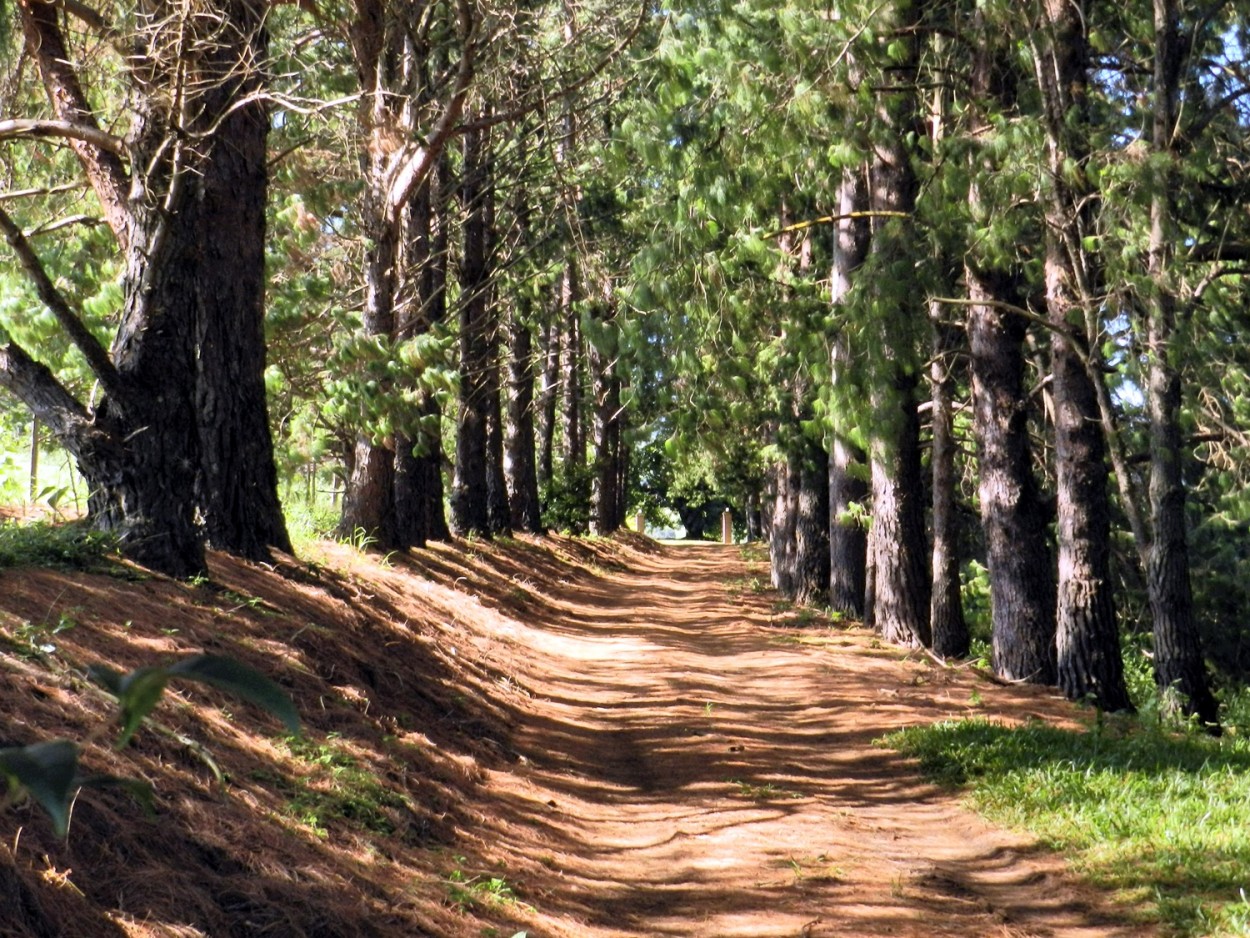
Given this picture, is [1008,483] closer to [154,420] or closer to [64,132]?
[154,420]

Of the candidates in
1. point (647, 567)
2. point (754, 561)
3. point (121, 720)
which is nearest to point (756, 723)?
point (121, 720)

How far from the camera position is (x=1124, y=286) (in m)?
11.5

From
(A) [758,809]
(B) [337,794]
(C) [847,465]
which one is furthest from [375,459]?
(B) [337,794]

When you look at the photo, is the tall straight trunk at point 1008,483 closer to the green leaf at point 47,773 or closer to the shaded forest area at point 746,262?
the shaded forest area at point 746,262

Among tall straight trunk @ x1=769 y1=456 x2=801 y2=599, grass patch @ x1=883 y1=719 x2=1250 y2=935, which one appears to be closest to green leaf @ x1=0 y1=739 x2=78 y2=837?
grass patch @ x1=883 y1=719 x2=1250 y2=935

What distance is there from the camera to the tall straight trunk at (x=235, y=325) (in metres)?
11.0

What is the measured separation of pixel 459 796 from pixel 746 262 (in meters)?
8.48

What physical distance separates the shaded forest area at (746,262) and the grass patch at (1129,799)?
2475mm

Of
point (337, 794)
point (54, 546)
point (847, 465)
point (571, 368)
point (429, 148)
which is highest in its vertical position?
point (429, 148)

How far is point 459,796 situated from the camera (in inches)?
318

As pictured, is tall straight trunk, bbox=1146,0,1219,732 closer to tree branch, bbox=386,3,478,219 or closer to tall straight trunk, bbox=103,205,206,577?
tree branch, bbox=386,3,478,219

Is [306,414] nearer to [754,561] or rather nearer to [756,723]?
[756,723]

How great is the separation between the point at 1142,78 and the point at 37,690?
11968 millimetres

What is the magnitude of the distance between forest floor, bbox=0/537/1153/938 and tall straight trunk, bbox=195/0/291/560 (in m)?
0.67
